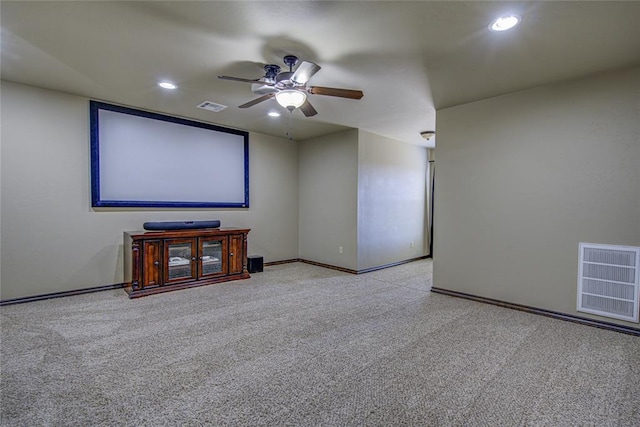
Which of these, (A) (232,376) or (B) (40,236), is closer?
(A) (232,376)

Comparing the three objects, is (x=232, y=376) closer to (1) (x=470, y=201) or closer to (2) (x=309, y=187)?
(1) (x=470, y=201)

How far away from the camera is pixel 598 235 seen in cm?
309

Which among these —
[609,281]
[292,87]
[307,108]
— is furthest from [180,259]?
[609,281]

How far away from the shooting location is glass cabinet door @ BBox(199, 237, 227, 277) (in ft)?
14.8

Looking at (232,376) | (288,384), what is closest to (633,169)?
(288,384)

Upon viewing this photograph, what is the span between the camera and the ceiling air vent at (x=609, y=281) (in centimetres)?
292

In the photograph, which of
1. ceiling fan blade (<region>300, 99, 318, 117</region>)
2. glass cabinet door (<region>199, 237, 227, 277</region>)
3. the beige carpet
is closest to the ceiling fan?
ceiling fan blade (<region>300, 99, 318, 117</region>)

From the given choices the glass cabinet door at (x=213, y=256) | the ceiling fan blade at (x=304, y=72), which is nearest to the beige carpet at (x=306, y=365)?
the glass cabinet door at (x=213, y=256)

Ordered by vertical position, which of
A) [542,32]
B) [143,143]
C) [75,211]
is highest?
[542,32]

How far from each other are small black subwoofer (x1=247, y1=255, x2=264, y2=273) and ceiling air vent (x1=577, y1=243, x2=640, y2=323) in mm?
4269

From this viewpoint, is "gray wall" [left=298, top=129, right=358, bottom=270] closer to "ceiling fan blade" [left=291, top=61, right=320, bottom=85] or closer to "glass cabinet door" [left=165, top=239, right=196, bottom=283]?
Answer: "glass cabinet door" [left=165, top=239, right=196, bottom=283]

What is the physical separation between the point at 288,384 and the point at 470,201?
3.16 meters

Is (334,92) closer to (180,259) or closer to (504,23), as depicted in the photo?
(504,23)

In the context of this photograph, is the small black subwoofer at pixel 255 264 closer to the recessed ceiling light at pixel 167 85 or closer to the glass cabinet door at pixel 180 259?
the glass cabinet door at pixel 180 259
